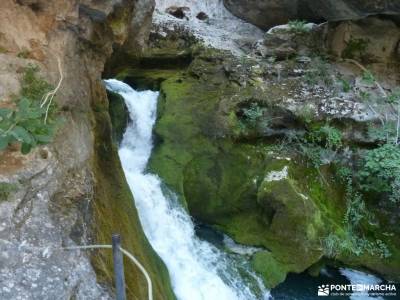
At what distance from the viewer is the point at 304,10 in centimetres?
937

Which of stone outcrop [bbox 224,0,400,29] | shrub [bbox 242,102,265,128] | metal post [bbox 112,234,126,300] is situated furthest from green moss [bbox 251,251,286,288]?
metal post [bbox 112,234,126,300]

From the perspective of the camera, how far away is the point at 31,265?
8.74ft

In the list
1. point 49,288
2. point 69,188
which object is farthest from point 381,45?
point 49,288

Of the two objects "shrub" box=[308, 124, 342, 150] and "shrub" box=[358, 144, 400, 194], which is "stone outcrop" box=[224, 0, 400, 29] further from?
"shrub" box=[358, 144, 400, 194]

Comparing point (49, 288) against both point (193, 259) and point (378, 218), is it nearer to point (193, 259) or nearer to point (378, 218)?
point (193, 259)

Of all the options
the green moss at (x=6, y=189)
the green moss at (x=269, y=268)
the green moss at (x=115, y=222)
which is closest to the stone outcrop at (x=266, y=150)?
the green moss at (x=269, y=268)

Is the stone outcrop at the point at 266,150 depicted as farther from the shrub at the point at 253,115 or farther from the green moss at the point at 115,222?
the green moss at the point at 115,222

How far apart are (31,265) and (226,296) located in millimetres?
3254

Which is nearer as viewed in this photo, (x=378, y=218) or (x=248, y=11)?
(x=378, y=218)

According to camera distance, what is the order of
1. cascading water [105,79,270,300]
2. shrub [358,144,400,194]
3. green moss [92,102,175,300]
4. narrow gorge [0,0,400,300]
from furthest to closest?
shrub [358,144,400,194] → cascading water [105,79,270,300] → green moss [92,102,175,300] → narrow gorge [0,0,400,300]

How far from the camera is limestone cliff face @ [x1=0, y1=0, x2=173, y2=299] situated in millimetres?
2742

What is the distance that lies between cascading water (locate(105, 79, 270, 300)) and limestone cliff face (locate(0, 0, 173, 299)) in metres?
0.55

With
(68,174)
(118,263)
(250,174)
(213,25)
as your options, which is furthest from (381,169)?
(118,263)

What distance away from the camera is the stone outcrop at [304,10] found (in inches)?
282
